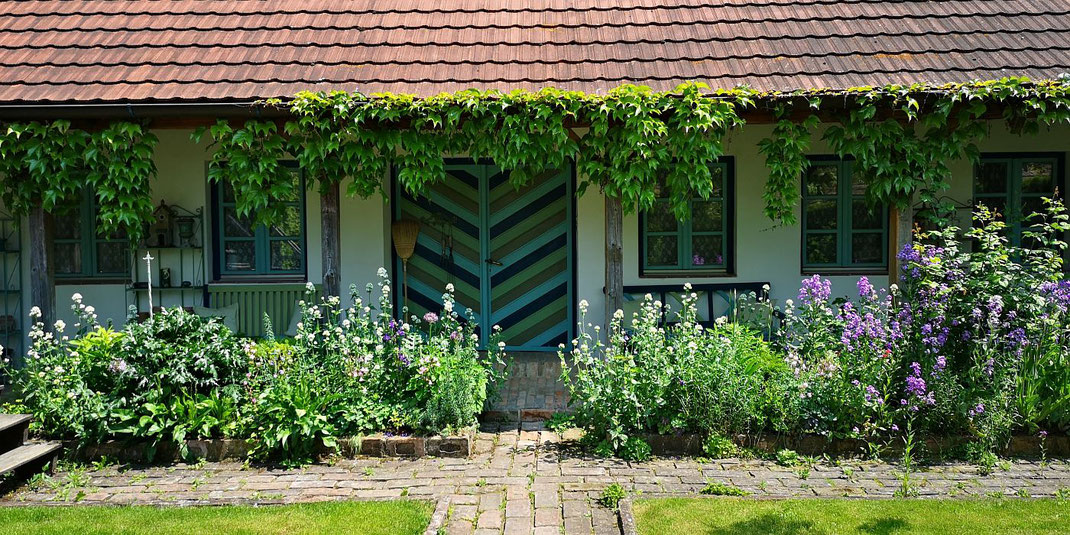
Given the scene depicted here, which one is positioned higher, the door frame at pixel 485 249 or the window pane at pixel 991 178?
the window pane at pixel 991 178

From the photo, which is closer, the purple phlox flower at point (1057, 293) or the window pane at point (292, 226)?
the purple phlox flower at point (1057, 293)

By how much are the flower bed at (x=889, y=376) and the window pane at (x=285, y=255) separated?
4267 millimetres

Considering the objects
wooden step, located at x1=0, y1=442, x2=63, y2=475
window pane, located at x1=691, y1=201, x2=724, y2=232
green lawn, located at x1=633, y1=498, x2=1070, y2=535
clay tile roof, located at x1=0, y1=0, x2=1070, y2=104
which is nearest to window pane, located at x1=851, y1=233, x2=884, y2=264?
window pane, located at x1=691, y1=201, x2=724, y2=232

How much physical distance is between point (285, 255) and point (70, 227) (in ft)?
7.87

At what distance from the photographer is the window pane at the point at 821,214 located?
28.8 ft

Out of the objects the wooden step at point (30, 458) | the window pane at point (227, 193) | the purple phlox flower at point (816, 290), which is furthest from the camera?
the window pane at point (227, 193)

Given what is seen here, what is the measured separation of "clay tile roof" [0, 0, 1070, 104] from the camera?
6.87 m

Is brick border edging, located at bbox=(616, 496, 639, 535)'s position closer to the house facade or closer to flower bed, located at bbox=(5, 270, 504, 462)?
flower bed, located at bbox=(5, 270, 504, 462)

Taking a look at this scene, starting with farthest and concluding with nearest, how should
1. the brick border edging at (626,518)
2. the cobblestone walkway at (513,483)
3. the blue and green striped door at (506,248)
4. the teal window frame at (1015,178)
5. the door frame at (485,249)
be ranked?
the blue and green striped door at (506,248)
the door frame at (485,249)
the teal window frame at (1015,178)
the cobblestone walkway at (513,483)
the brick border edging at (626,518)

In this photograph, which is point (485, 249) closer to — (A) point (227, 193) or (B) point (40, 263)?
(A) point (227, 193)

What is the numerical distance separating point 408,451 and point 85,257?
529cm

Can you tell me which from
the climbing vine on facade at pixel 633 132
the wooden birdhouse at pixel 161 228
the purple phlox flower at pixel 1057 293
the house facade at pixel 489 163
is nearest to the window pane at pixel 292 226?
the house facade at pixel 489 163

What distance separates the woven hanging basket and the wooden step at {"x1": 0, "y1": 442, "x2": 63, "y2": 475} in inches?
157

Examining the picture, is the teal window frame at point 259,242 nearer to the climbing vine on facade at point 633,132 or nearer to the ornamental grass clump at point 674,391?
the climbing vine on facade at point 633,132
